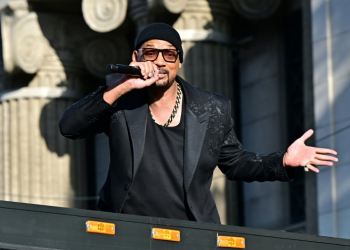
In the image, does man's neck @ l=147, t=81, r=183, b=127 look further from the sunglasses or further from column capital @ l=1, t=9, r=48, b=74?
column capital @ l=1, t=9, r=48, b=74

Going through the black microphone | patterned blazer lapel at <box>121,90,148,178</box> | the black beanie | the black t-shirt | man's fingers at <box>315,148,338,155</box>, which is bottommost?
the black t-shirt

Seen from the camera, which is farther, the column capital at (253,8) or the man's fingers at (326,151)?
the column capital at (253,8)

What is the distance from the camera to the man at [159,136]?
7.31 m

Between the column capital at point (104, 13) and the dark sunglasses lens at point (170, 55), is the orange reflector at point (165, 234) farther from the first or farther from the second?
the column capital at point (104, 13)

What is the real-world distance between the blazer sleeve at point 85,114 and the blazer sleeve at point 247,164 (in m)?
0.85

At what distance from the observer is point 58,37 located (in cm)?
2544

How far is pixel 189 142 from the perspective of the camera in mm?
7465

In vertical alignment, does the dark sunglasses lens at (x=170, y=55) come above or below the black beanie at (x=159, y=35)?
below

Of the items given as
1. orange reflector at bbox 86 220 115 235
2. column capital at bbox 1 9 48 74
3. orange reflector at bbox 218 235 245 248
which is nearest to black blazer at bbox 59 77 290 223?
orange reflector at bbox 218 235 245 248

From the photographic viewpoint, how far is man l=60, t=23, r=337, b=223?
7309 mm

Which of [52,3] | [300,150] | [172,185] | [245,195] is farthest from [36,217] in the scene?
[52,3]

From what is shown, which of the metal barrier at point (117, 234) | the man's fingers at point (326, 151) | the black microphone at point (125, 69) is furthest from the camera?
the man's fingers at point (326, 151)

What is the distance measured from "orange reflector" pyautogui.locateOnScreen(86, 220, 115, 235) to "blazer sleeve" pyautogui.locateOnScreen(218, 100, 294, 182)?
1468 mm

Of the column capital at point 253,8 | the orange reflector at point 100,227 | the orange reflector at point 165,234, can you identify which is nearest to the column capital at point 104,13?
the column capital at point 253,8
